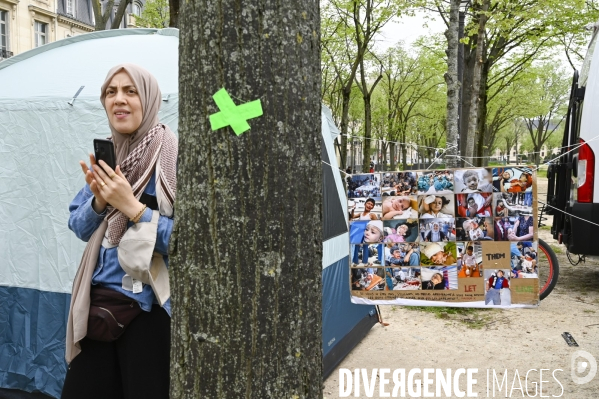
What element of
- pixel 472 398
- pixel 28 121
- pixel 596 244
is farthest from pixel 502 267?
pixel 28 121

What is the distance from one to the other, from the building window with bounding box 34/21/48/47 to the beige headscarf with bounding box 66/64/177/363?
32386 millimetres

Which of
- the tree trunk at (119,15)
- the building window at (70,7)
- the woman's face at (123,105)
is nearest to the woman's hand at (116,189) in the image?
the woman's face at (123,105)

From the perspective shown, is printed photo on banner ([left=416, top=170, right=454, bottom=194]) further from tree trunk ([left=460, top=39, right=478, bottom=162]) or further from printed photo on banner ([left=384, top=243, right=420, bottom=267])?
tree trunk ([left=460, top=39, right=478, bottom=162])

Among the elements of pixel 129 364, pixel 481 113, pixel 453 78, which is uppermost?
pixel 481 113

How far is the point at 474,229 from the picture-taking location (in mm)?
4355

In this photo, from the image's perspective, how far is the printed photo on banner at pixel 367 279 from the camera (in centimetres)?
448

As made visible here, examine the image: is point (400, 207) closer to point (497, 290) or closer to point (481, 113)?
point (497, 290)

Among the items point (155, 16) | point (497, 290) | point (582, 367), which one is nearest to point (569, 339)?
point (582, 367)

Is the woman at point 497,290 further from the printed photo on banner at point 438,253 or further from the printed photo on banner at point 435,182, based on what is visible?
the printed photo on banner at point 435,182

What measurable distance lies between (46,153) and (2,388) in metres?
1.59

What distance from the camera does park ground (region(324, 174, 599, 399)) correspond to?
439 cm

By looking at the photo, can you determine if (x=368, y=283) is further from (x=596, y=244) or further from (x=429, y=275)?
(x=596, y=244)

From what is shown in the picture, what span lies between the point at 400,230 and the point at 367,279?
1.48 feet

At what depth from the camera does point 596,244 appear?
5.91 meters
